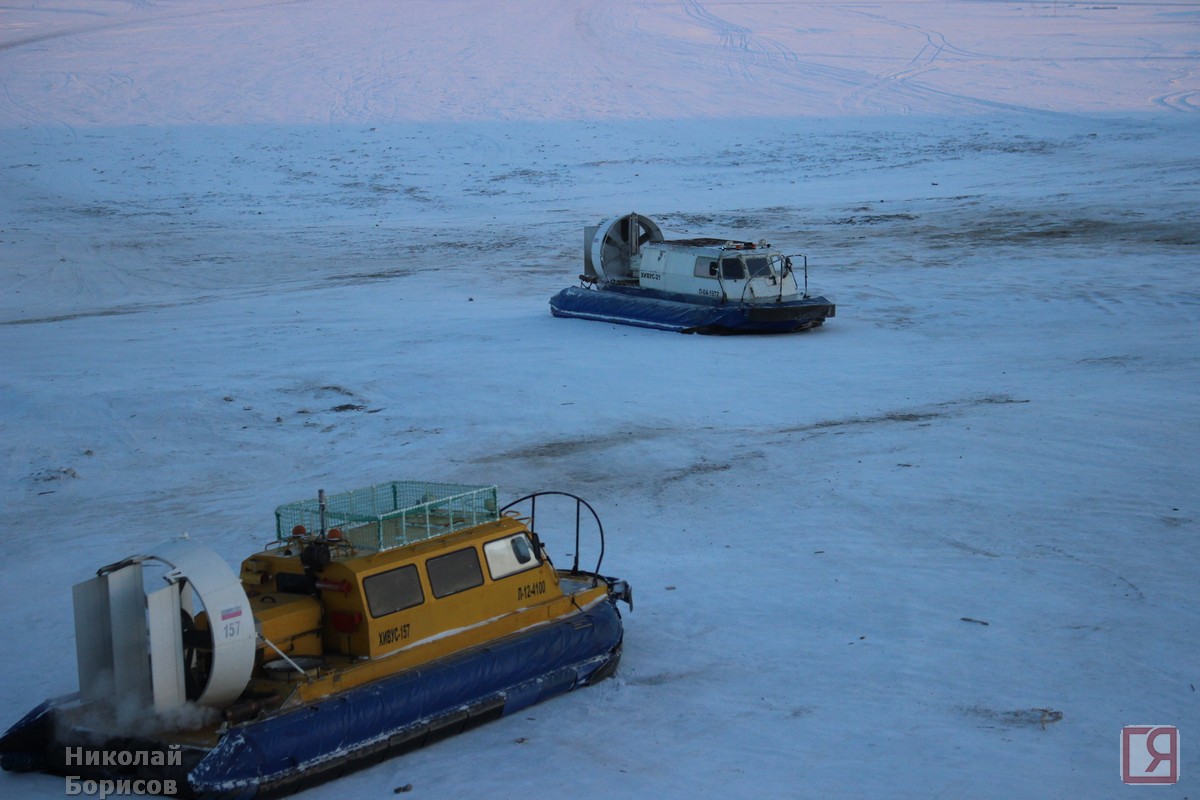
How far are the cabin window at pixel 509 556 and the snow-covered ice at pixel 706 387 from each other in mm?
846

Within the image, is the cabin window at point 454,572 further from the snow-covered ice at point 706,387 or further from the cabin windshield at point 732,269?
the cabin windshield at point 732,269

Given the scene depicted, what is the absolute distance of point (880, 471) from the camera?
12.5 metres

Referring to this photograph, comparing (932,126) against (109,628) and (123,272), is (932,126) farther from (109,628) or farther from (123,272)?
(109,628)

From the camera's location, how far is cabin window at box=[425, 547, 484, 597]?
7816 millimetres

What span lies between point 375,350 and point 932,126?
2491 cm

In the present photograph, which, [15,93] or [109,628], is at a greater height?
[15,93]

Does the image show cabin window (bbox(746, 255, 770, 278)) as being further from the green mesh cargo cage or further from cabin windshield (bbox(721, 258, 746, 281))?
the green mesh cargo cage

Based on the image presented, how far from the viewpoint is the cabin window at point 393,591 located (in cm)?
746

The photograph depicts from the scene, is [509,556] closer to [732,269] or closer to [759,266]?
[732,269]

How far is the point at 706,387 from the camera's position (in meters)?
16.0

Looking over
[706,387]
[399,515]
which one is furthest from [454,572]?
[706,387]

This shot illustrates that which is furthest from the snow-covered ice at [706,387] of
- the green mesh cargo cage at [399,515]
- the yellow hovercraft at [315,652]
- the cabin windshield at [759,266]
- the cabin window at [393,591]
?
the green mesh cargo cage at [399,515]

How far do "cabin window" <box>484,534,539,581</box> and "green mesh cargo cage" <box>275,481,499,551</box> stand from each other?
0.23m

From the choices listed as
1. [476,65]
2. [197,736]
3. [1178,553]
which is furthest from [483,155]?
[197,736]
